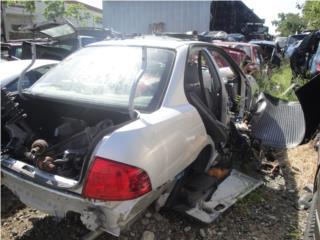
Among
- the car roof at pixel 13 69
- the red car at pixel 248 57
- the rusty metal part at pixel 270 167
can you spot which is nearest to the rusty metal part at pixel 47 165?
the car roof at pixel 13 69

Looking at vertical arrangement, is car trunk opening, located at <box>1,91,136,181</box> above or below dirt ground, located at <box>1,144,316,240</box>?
above

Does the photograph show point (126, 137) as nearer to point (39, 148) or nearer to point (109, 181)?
point (109, 181)

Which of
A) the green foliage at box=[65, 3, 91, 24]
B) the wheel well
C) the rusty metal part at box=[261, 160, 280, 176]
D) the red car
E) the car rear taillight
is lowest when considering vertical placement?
the rusty metal part at box=[261, 160, 280, 176]

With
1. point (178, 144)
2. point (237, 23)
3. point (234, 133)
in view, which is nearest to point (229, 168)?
point (234, 133)

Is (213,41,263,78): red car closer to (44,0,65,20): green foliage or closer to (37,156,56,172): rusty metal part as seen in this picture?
(37,156,56,172): rusty metal part

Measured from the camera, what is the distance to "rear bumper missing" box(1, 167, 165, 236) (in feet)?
7.82

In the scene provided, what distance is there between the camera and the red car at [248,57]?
29.9 ft

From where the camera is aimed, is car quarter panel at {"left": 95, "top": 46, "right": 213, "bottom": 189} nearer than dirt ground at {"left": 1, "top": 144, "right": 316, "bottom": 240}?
Yes

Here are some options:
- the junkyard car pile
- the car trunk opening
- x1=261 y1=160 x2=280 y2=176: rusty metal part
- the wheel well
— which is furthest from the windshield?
x1=261 y1=160 x2=280 y2=176: rusty metal part

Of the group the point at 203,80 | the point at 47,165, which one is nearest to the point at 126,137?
the point at 47,165

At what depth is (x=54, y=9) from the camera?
88.1 feet

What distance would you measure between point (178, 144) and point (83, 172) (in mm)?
840

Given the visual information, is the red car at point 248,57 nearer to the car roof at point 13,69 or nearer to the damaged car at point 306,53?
the damaged car at point 306,53

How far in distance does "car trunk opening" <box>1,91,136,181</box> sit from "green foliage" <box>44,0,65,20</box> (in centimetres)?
2500
